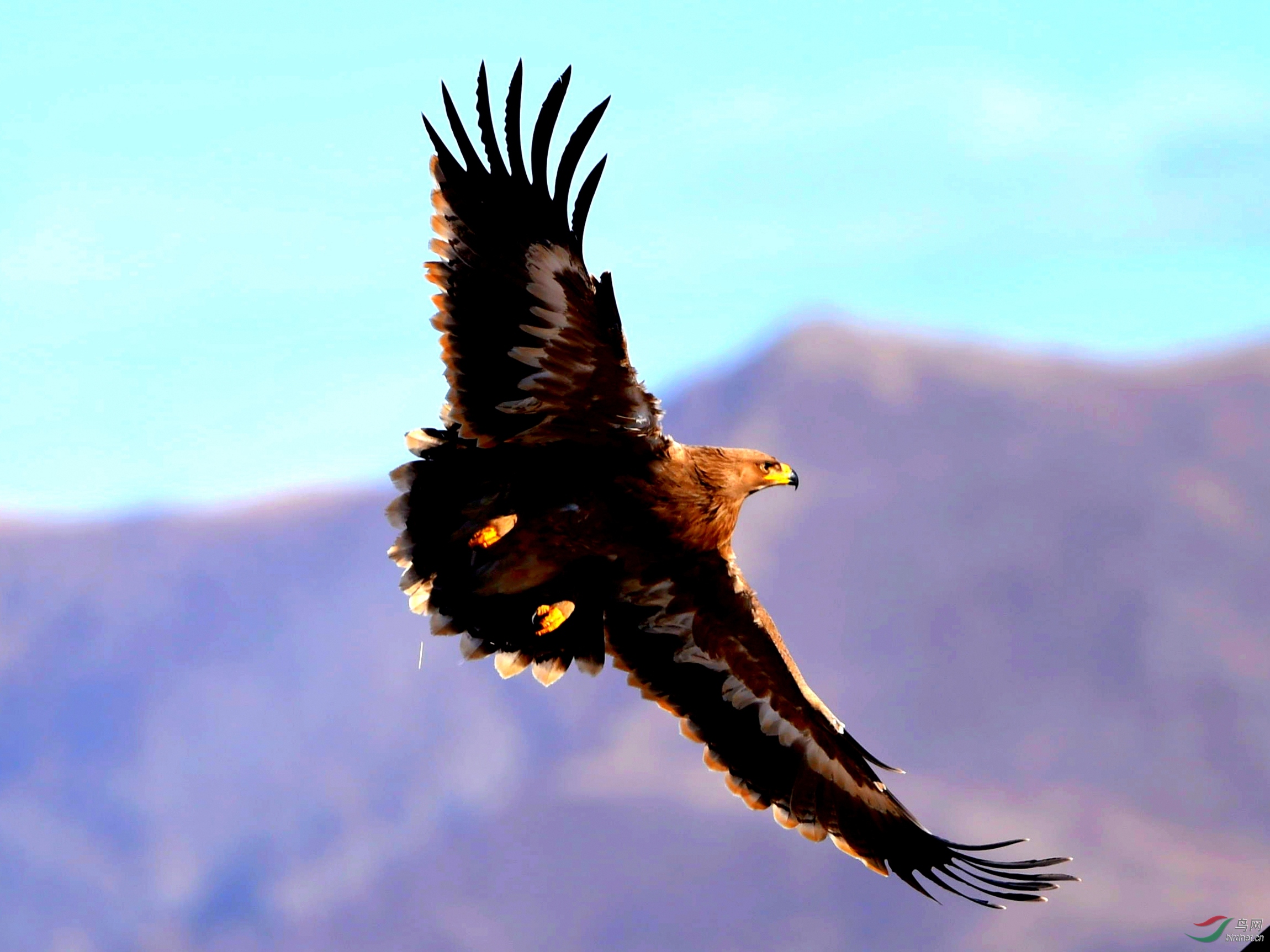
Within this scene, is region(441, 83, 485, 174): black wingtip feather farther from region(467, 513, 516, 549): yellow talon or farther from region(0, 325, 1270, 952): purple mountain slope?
region(0, 325, 1270, 952): purple mountain slope

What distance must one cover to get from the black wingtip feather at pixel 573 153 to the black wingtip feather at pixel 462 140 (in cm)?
47

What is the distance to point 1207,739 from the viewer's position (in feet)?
478

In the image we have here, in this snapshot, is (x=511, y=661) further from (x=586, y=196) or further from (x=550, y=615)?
(x=586, y=196)

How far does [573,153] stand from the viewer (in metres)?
8.17

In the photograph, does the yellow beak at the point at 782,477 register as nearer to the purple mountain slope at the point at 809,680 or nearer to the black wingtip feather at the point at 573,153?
the black wingtip feather at the point at 573,153

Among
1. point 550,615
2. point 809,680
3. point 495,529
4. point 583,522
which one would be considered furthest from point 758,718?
point 809,680

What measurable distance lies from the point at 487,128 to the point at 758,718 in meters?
4.16

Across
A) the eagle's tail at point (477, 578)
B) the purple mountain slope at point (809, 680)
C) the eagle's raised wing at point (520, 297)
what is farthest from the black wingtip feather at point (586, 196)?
the purple mountain slope at point (809, 680)

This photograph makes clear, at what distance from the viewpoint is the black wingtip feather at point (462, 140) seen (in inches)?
A: 328

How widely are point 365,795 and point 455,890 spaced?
23040 mm

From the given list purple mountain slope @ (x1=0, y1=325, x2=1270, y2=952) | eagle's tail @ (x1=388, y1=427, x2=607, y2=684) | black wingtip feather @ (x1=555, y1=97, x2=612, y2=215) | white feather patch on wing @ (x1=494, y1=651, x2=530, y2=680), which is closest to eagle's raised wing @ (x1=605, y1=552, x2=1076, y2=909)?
eagle's tail @ (x1=388, y1=427, x2=607, y2=684)

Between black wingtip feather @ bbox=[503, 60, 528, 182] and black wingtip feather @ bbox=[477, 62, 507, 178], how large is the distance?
0.06 m

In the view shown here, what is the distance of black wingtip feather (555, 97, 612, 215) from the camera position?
8078 mm

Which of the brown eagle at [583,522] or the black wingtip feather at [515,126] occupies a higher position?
the black wingtip feather at [515,126]
